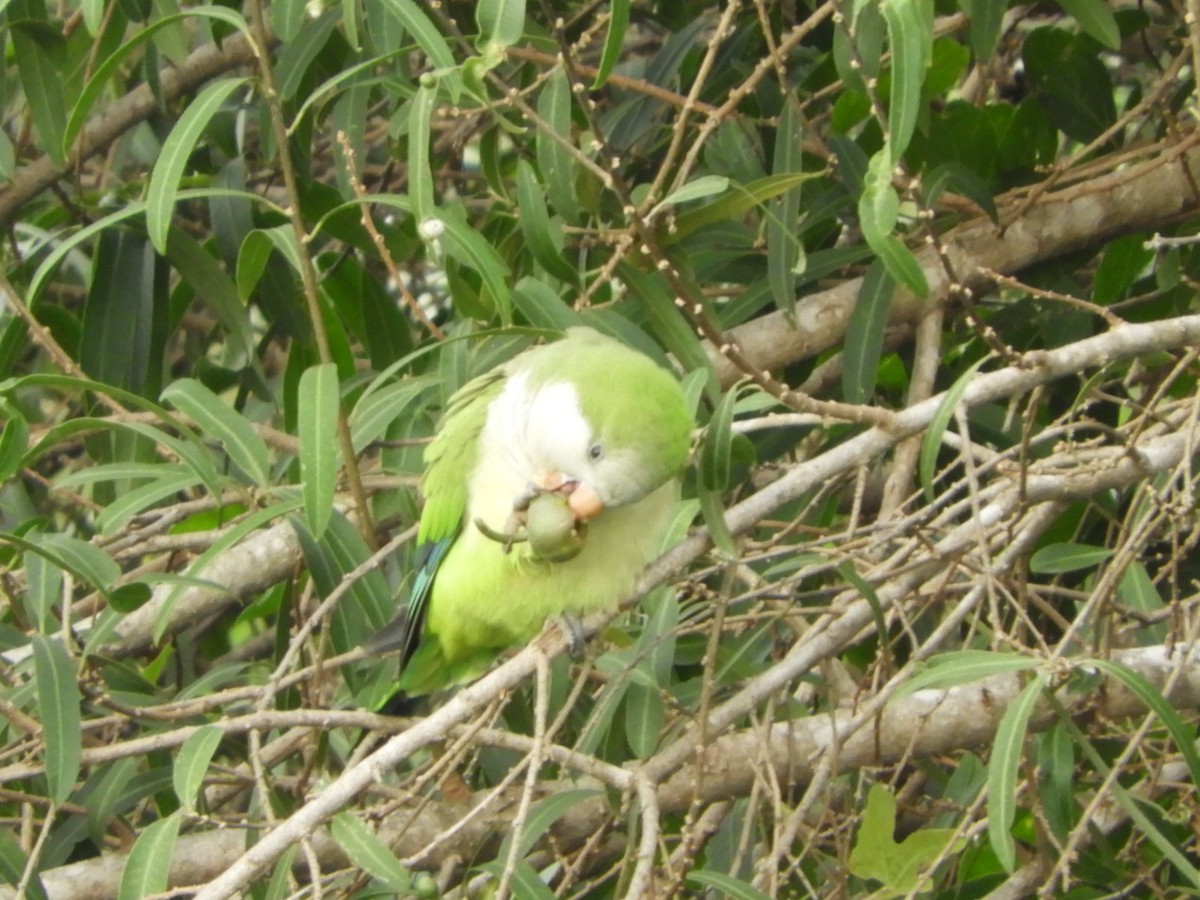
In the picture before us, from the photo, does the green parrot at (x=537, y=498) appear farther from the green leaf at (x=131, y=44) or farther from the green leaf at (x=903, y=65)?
the green leaf at (x=131, y=44)

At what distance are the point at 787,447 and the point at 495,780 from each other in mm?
914

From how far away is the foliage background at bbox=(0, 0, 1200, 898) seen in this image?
6.98 ft

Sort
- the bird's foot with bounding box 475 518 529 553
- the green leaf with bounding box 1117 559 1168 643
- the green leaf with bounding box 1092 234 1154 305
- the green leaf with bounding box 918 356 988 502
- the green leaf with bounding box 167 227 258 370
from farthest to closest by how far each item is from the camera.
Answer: the green leaf with bounding box 1092 234 1154 305 < the green leaf with bounding box 167 227 258 370 < the green leaf with bounding box 1117 559 1168 643 < the bird's foot with bounding box 475 518 529 553 < the green leaf with bounding box 918 356 988 502

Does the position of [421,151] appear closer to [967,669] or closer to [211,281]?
[211,281]

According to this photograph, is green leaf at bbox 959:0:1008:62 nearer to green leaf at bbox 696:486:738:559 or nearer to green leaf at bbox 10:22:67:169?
green leaf at bbox 696:486:738:559

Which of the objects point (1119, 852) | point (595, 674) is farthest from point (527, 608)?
point (1119, 852)

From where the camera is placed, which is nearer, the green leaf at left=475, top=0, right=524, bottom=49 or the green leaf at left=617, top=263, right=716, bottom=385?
the green leaf at left=475, top=0, right=524, bottom=49

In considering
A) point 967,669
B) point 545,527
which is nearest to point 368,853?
point 545,527

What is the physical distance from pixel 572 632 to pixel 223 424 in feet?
2.31

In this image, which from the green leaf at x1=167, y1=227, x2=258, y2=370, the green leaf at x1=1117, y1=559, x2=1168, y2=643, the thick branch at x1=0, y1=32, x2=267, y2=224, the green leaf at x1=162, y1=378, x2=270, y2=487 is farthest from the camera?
the thick branch at x1=0, y1=32, x2=267, y2=224

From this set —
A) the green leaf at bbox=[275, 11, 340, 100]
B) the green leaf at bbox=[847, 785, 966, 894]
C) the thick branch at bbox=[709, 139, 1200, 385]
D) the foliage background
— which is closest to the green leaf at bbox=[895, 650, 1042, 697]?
the foliage background

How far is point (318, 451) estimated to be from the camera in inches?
84.5

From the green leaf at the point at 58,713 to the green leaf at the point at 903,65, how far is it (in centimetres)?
146

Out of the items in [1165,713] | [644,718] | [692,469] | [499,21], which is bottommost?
[644,718]
